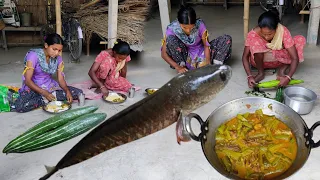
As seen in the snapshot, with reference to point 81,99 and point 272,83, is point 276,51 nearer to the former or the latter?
point 272,83

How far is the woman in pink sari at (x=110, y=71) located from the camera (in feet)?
13.8

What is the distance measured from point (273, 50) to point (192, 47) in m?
0.94

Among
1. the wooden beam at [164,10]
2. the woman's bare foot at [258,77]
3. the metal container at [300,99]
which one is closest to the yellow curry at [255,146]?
the metal container at [300,99]

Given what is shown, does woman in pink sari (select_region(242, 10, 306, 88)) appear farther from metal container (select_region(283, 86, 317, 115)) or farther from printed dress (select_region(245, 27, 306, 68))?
metal container (select_region(283, 86, 317, 115))

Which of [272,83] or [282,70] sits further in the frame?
[282,70]

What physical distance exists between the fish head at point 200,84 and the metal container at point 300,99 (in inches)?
76.6

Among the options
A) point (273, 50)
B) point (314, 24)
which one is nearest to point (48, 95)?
point (273, 50)

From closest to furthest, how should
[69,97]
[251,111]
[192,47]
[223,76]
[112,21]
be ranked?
[223,76], [251,111], [69,97], [192,47], [112,21]

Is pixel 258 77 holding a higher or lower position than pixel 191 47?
lower

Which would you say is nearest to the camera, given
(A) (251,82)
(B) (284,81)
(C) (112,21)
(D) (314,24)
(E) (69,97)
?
(E) (69,97)

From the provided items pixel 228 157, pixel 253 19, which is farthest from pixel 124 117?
pixel 253 19

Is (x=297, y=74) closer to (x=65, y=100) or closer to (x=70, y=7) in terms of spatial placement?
(x=65, y=100)

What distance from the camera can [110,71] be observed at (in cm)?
434

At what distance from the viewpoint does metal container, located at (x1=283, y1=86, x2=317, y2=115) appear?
3658 millimetres
